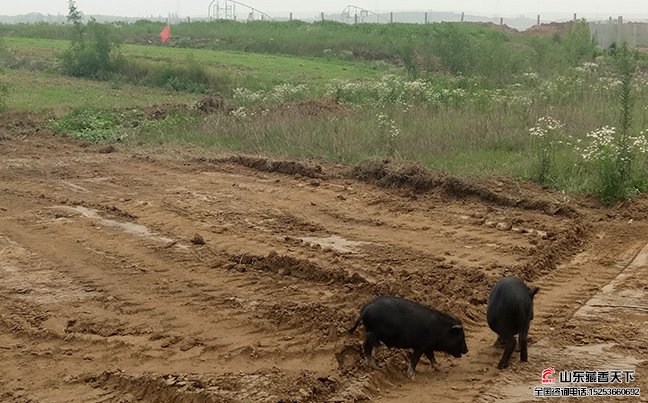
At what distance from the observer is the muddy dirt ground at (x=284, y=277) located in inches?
238

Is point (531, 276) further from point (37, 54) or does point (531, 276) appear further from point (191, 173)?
point (37, 54)

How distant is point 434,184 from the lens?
11.7 meters

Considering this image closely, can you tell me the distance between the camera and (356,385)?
5770mm

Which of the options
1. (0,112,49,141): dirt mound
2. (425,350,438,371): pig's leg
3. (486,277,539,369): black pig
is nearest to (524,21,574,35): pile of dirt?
(0,112,49,141): dirt mound

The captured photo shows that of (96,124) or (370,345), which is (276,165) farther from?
(370,345)

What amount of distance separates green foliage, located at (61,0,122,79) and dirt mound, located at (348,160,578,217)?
17586 mm

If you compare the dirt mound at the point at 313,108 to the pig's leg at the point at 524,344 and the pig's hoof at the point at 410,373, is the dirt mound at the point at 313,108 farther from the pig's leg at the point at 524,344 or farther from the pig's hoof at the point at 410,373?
the pig's hoof at the point at 410,373

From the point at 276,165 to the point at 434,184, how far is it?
2.95 meters

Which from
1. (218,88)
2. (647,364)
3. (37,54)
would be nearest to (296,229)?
(647,364)

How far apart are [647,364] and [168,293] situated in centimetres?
431

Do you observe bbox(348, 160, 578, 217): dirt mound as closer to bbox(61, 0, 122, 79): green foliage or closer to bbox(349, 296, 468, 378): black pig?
bbox(349, 296, 468, 378): black pig

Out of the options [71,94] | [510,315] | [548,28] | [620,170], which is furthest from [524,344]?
[548,28]

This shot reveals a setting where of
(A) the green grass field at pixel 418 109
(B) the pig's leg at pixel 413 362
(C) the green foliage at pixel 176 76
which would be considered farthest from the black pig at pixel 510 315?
(C) the green foliage at pixel 176 76

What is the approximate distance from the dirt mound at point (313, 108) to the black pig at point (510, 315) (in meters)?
11.2
